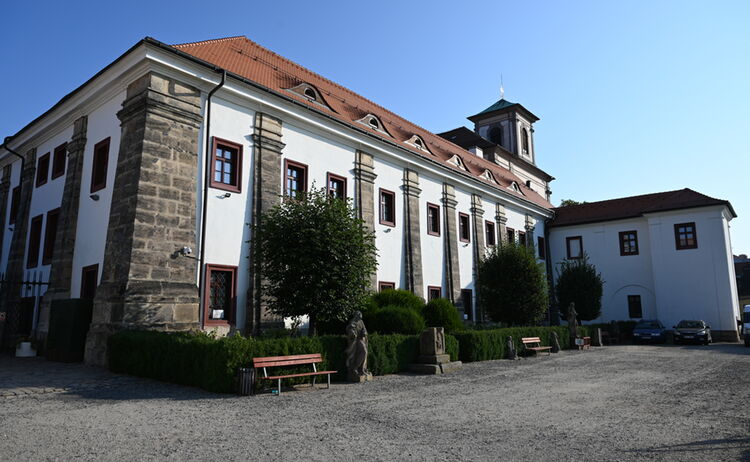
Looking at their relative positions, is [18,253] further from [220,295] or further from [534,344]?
[534,344]

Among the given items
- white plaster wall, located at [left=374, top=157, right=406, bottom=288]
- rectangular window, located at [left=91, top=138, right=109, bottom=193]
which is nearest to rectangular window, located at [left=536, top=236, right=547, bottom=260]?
white plaster wall, located at [left=374, top=157, right=406, bottom=288]

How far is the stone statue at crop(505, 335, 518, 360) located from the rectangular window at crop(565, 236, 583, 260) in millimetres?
18829

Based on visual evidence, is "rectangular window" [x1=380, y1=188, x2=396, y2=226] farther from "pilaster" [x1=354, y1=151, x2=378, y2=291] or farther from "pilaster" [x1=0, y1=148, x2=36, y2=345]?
"pilaster" [x1=0, y1=148, x2=36, y2=345]

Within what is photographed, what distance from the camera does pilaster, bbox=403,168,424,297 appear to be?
2247 cm

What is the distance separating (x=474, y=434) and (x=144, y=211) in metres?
10.5

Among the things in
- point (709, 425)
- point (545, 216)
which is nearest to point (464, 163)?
point (545, 216)

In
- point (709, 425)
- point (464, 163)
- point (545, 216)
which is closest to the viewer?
point (709, 425)

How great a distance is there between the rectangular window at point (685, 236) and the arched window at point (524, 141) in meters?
15.6

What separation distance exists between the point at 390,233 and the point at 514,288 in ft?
20.9

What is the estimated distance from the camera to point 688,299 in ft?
100

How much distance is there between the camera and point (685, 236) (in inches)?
1231

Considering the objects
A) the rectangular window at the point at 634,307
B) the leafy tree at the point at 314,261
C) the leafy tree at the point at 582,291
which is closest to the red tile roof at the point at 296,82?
the leafy tree at the point at 314,261

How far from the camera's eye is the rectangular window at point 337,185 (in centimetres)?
1938

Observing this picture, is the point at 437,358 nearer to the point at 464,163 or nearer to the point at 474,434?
the point at 474,434
